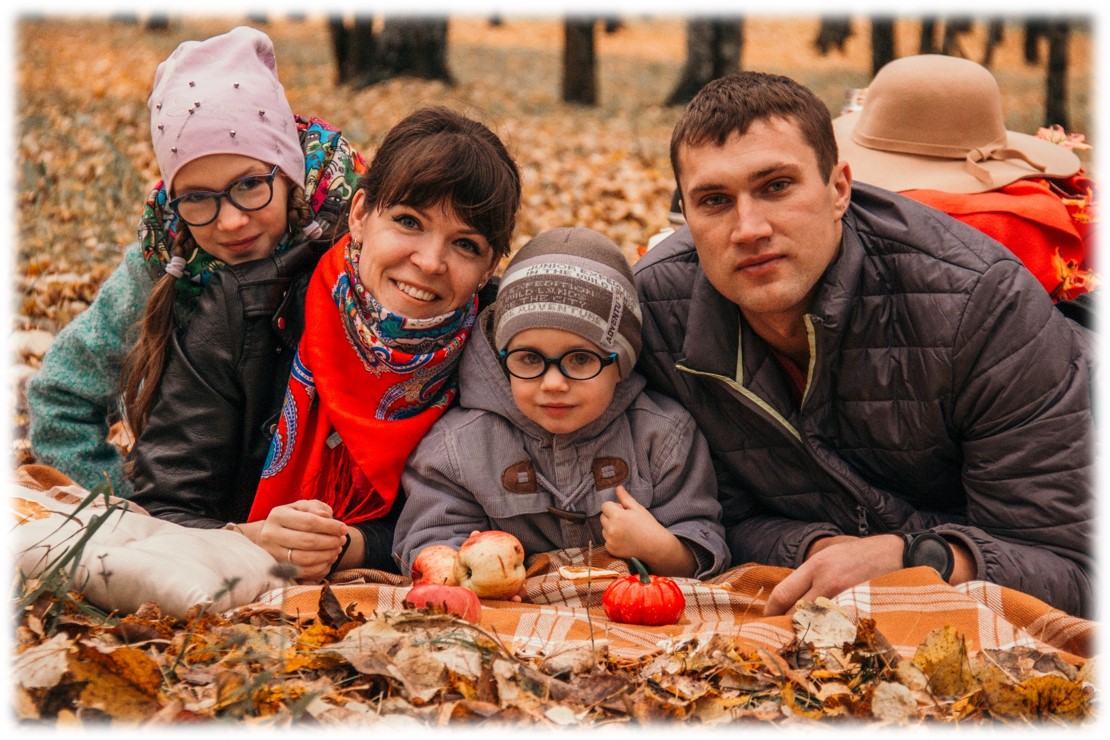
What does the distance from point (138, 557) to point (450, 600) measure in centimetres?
88

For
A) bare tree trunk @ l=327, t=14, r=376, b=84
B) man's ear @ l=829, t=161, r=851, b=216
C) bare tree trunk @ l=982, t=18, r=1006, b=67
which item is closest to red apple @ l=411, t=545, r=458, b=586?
man's ear @ l=829, t=161, r=851, b=216

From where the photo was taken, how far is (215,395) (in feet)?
12.8

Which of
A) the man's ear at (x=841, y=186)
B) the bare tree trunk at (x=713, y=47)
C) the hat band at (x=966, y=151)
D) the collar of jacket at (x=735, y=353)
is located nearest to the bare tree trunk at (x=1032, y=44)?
the bare tree trunk at (x=713, y=47)

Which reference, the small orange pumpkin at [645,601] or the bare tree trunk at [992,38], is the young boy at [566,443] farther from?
the bare tree trunk at [992,38]

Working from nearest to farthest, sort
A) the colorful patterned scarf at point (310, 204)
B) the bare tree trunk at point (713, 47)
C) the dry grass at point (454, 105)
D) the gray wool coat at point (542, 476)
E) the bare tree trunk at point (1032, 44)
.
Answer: the gray wool coat at point (542, 476)
the colorful patterned scarf at point (310, 204)
the dry grass at point (454, 105)
the bare tree trunk at point (713, 47)
the bare tree trunk at point (1032, 44)

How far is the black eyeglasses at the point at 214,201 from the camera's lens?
152 inches

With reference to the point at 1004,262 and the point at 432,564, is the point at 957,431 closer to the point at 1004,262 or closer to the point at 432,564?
the point at 1004,262

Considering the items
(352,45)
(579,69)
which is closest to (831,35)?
(579,69)

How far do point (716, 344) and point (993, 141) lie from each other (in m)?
1.80

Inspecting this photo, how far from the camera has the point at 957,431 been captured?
143 inches

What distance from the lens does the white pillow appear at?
3.00 meters

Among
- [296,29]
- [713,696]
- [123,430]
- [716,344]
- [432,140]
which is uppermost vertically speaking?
[296,29]

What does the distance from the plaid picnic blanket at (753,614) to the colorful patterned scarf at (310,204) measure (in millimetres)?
1310

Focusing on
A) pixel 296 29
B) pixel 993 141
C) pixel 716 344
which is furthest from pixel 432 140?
pixel 296 29
